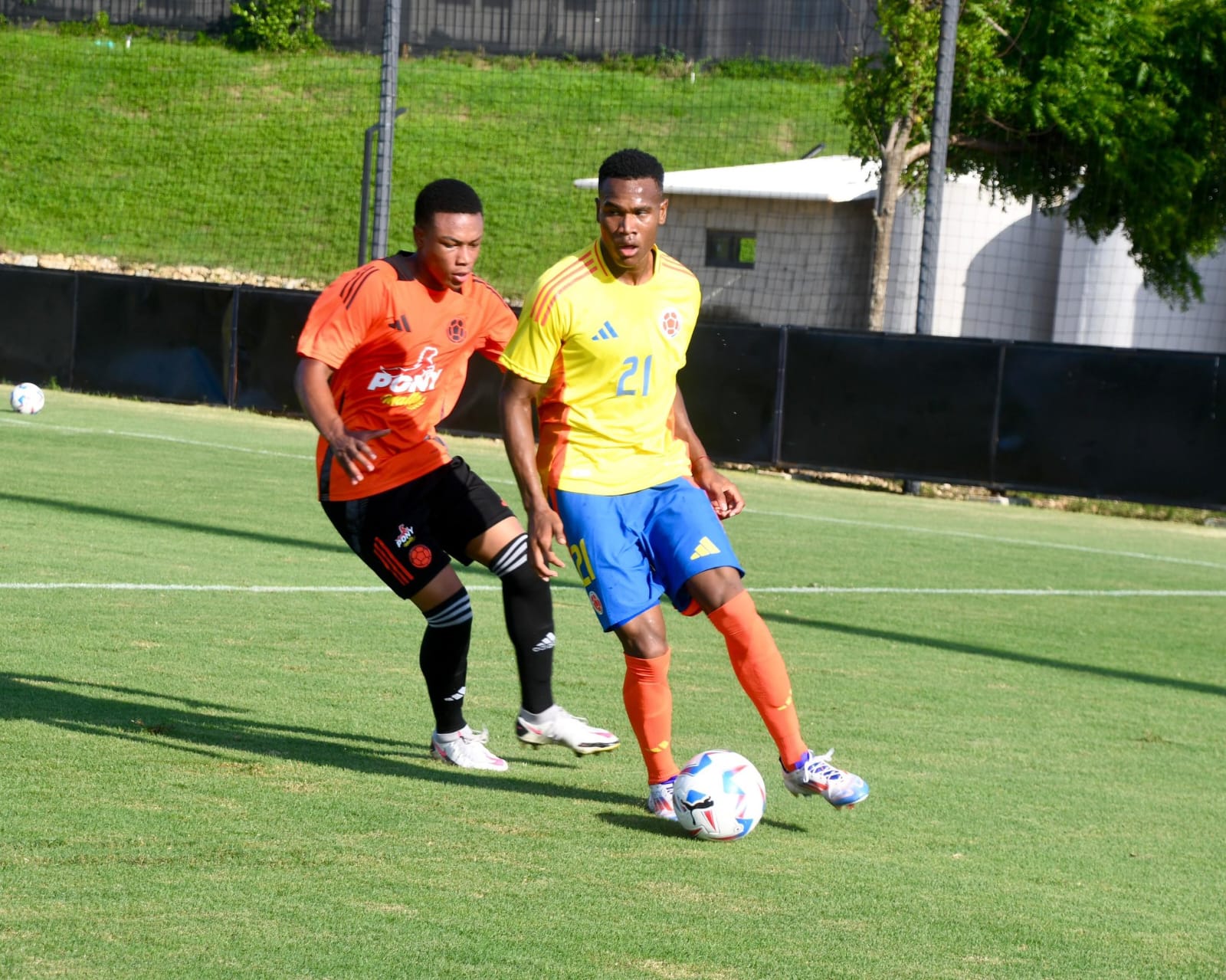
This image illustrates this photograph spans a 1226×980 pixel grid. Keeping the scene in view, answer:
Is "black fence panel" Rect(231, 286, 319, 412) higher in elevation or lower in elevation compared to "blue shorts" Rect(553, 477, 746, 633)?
lower

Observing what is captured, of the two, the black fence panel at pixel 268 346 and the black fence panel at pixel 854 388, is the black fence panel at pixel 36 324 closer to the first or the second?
the black fence panel at pixel 854 388

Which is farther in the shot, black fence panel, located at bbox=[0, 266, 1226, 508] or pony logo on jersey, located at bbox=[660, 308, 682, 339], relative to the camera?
black fence panel, located at bbox=[0, 266, 1226, 508]

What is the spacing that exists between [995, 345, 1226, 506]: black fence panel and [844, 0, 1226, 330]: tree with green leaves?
207 inches

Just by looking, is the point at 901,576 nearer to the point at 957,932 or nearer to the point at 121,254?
the point at 957,932

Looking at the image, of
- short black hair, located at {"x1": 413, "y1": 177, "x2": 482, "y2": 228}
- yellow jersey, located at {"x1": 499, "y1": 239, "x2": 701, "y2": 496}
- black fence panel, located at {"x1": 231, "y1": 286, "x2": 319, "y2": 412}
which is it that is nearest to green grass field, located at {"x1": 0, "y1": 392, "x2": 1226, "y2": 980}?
yellow jersey, located at {"x1": 499, "y1": 239, "x2": 701, "y2": 496}

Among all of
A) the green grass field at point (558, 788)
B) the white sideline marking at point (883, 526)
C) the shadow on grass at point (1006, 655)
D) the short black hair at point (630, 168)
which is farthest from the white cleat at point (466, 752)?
the white sideline marking at point (883, 526)

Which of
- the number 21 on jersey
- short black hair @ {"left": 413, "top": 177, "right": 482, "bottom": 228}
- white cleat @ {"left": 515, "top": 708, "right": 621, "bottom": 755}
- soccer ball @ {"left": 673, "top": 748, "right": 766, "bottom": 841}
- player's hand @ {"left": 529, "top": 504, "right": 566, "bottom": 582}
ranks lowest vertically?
white cleat @ {"left": 515, "top": 708, "right": 621, "bottom": 755}

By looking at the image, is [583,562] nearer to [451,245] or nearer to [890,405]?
[451,245]

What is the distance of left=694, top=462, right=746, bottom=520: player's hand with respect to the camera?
5617 millimetres

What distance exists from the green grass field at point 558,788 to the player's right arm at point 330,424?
3.31ft

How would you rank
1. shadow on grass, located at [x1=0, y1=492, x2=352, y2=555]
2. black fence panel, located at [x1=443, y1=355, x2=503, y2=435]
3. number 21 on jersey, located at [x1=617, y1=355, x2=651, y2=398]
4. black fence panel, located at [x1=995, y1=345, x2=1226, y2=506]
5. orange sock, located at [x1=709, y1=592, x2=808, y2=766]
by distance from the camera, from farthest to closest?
black fence panel, located at [x1=443, y1=355, x2=503, y2=435] < black fence panel, located at [x1=995, y1=345, x2=1226, y2=506] < shadow on grass, located at [x1=0, y1=492, x2=352, y2=555] < number 21 on jersey, located at [x1=617, y1=355, x2=651, y2=398] < orange sock, located at [x1=709, y1=592, x2=808, y2=766]

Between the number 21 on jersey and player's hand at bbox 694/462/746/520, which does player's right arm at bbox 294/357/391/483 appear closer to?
the number 21 on jersey

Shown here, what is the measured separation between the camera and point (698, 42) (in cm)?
3466

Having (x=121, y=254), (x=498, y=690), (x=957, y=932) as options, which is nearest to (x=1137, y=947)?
(x=957, y=932)
